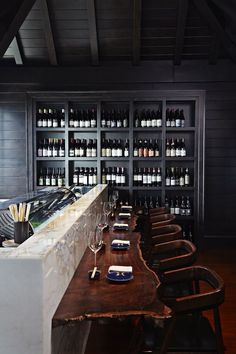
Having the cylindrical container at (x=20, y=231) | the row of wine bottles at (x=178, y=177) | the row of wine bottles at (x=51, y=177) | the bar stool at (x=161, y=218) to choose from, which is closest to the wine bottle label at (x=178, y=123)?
the row of wine bottles at (x=178, y=177)

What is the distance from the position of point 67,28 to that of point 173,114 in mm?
2018

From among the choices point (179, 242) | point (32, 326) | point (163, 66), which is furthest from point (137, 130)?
point (32, 326)

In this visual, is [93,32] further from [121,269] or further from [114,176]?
[121,269]

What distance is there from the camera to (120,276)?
2.01 m

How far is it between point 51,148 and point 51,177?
1.47ft

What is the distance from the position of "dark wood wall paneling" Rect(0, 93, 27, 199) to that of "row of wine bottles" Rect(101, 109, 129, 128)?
1301mm

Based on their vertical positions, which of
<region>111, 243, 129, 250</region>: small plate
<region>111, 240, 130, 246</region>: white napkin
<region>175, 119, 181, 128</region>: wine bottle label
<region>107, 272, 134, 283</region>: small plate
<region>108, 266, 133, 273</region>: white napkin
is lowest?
<region>107, 272, 134, 283</region>: small plate

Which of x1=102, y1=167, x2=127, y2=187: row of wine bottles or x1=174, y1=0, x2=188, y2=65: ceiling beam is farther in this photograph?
x1=102, y1=167, x2=127, y2=187: row of wine bottles

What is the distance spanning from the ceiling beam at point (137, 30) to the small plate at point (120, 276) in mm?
3927

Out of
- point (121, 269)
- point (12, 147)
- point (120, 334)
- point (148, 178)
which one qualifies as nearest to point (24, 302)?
point (121, 269)

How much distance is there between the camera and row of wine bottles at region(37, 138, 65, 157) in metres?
5.86

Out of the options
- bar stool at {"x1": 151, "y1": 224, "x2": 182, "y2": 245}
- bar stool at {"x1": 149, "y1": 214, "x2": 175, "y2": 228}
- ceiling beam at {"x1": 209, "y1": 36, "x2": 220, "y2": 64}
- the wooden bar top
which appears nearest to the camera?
the wooden bar top

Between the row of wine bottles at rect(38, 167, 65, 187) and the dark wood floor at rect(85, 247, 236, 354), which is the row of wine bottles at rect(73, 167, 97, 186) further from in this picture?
the dark wood floor at rect(85, 247, 236, 354)

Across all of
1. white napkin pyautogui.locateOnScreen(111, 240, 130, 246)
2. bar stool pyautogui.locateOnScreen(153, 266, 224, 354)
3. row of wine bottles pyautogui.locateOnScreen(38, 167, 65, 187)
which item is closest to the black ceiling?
row of wine bottles pyautogui.locateOnScreen(38, 167, 65, 187)
